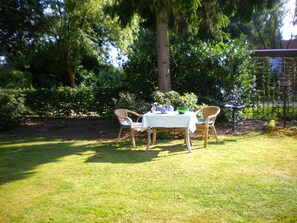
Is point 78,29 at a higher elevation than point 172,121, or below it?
higher

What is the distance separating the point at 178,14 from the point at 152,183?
268 inches

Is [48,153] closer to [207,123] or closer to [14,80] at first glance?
[207,123]

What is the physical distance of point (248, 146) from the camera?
268 inches

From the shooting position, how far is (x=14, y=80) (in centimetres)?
1661

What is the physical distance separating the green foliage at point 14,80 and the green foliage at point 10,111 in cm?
605

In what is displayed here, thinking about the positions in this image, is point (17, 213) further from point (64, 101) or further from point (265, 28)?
point (265, 28)

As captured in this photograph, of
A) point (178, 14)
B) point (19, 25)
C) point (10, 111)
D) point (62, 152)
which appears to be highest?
point (19, 25)

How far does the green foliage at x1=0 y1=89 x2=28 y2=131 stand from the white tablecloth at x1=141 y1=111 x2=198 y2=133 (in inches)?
222

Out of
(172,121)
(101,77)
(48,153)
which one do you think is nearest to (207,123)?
(172,121)

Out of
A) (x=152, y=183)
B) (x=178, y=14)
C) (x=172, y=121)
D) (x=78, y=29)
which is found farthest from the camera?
(x=78, y=29)

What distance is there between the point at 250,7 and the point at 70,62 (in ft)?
34.8

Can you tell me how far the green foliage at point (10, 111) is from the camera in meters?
9.80

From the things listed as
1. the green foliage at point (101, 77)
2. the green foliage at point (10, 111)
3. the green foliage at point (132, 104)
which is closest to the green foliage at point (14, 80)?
the green foliage at point (101, 77)

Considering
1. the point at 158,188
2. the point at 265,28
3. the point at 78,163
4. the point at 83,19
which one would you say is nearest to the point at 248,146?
the point at 158,188
